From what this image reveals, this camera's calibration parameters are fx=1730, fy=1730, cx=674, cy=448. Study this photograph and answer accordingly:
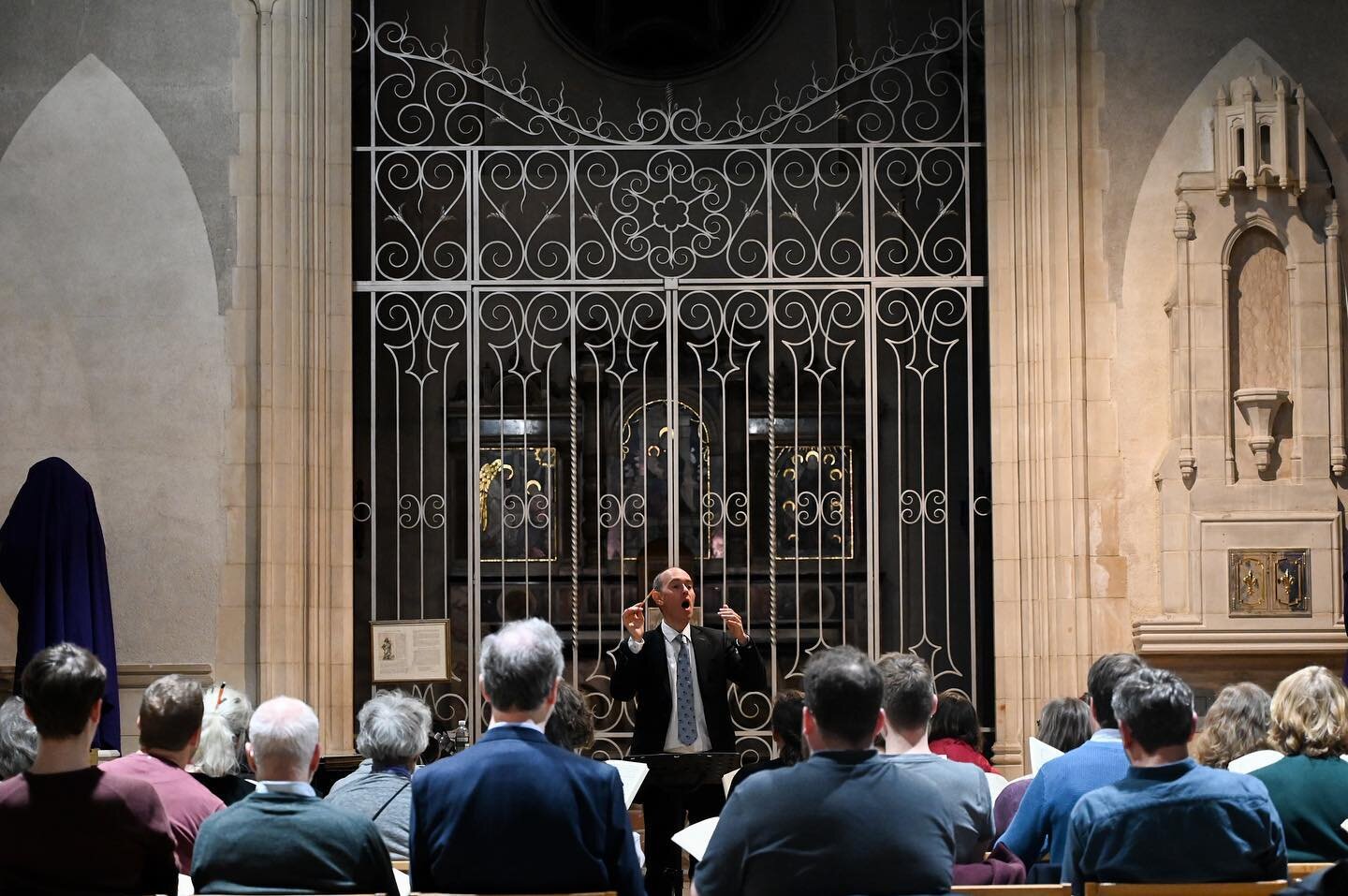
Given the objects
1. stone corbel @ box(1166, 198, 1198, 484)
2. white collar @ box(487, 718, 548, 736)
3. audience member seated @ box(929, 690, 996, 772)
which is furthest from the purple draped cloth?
stone corbel @ box(1166, 198, 1198, 484)

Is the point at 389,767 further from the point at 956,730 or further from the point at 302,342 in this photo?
the point at 302,342

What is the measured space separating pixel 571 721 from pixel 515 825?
1.80 metres

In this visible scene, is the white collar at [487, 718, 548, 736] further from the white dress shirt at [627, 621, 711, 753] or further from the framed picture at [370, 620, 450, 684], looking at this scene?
the framed picture at [370, 620, 450, 684]

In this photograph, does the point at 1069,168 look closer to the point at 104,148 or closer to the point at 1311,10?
the point at 1311,10

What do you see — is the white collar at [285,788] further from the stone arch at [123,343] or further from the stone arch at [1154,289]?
the stone arch at [1154,289]

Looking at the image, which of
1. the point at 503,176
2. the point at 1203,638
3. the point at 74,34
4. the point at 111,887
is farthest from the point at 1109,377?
the point at 111,887

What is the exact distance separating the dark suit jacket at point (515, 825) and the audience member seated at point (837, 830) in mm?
267

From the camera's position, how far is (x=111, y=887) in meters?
3.29

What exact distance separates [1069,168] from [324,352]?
11.1 ft

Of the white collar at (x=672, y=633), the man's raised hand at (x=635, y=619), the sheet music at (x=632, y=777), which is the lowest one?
the sheet music at (x=632, y=777)

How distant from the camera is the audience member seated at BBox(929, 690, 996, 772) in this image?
4.86 metres

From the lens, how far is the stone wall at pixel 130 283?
24.5 ft

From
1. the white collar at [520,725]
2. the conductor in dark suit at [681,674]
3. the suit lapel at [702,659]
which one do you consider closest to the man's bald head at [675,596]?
the conductor in dark suit at [681,674]

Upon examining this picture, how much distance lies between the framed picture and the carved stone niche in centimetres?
298
